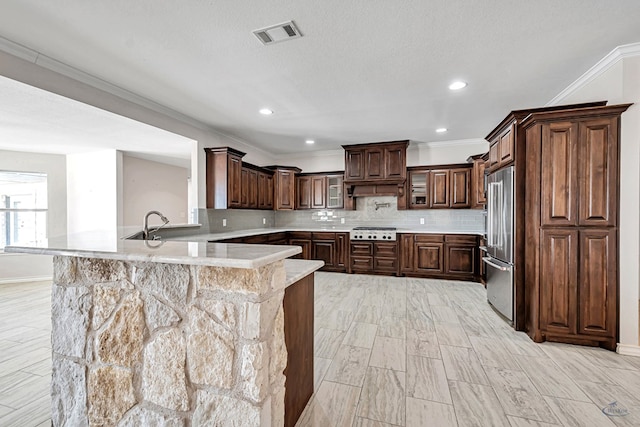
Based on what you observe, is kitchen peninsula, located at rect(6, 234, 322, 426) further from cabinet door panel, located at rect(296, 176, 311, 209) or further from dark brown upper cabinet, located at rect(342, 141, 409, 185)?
cabinet door panel, located at rect(296, 176, 311, 209)

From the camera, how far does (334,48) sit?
2393mm

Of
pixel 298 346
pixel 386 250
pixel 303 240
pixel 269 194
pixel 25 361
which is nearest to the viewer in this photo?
pixel 298 346

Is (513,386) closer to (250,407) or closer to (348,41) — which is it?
(250,407)

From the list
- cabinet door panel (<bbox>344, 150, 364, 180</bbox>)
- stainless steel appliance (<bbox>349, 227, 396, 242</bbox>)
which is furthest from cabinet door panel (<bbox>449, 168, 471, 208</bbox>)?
cabinet door panel (<bbox>344, 150, 364, 180</bbox>)

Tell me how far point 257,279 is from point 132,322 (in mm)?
729

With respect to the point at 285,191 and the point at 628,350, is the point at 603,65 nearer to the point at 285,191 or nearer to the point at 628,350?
the point at 628,350

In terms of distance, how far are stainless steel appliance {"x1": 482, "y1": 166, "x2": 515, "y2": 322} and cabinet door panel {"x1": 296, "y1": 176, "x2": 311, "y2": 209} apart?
3650 millimetres

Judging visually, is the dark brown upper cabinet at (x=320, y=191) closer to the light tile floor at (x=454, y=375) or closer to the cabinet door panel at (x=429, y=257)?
the cabinet door panel at (x=429, y=257)

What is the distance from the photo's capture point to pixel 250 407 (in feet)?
3.84

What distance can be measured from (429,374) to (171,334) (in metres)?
1.85

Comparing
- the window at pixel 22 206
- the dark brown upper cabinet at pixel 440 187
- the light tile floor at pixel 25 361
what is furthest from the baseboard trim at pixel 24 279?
the dark brown upper cabinet at pixel 440 187

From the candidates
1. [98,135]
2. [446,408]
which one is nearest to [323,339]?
[446,408]

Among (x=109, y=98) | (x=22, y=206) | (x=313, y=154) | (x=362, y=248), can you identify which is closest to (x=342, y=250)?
(x=362, y=248)

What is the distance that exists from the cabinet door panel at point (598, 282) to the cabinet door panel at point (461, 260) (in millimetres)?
2417
